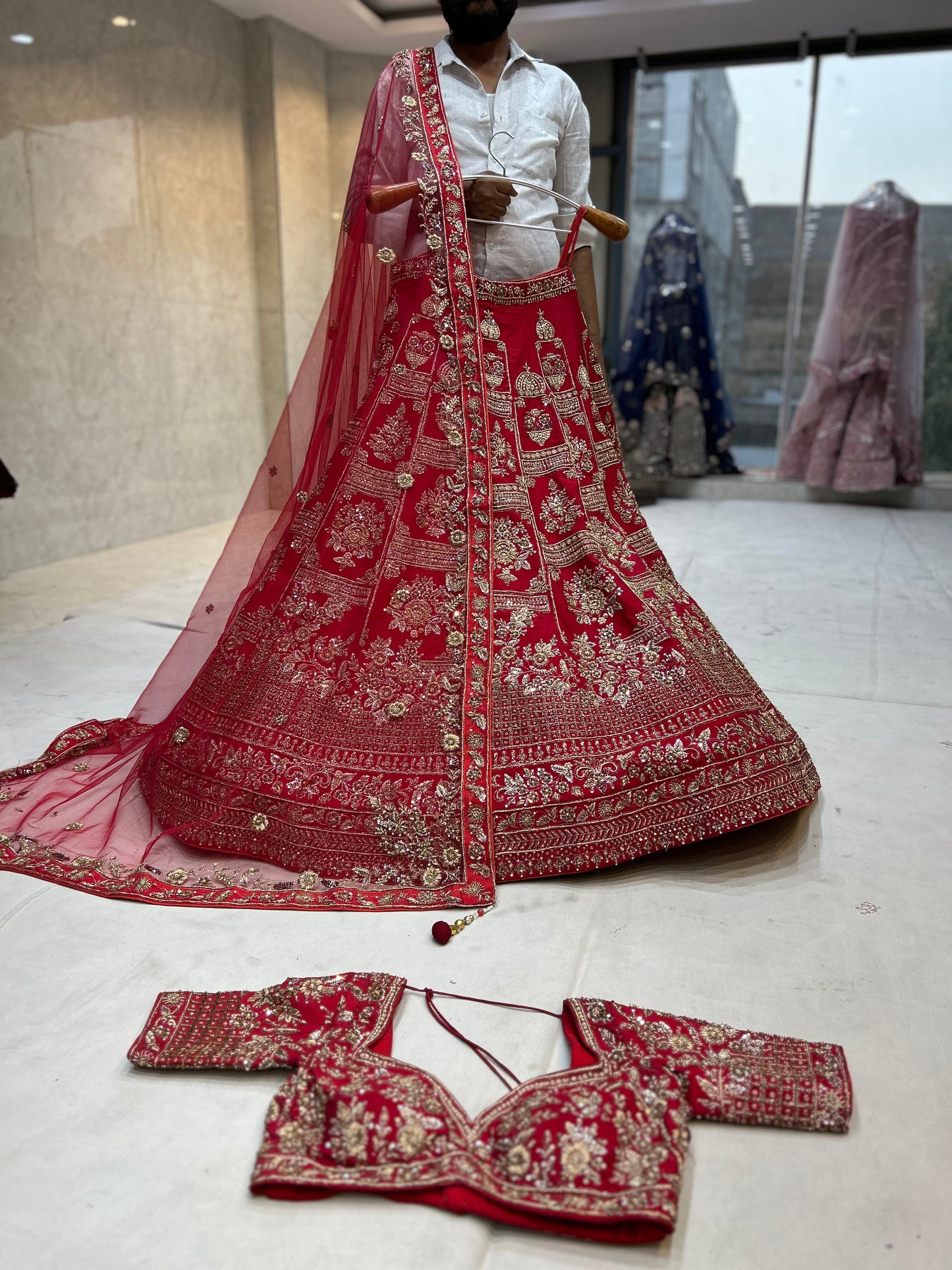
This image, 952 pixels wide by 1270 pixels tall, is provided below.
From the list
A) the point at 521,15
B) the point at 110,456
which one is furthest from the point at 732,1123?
the point at 521,15

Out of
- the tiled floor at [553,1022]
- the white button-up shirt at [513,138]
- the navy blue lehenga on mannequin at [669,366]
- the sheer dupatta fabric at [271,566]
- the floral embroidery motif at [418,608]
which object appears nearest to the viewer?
the tiled floor at [553,1022]

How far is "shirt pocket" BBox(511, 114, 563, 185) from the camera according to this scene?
6.08 ft

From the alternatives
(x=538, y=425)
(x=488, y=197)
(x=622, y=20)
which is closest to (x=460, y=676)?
(x=538, y=425)

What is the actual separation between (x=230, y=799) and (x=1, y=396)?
3.17m

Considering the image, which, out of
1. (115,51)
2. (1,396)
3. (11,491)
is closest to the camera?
(11,491)

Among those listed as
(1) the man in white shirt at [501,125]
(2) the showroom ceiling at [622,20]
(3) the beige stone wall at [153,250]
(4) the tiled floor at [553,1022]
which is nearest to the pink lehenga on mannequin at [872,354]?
(2) the showroom ceiling at [622,20]

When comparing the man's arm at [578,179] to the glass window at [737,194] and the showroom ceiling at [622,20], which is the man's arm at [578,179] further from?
the glass window at [737,194]

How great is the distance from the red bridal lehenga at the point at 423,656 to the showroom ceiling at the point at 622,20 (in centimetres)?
432

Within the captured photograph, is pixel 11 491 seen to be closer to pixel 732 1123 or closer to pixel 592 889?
pixel 592 889

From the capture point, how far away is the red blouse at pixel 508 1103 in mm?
1001

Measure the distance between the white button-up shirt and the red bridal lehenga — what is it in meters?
0.04

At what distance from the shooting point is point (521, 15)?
550 centimetres

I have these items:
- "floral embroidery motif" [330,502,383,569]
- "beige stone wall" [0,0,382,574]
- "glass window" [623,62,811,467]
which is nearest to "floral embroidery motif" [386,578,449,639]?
"floral embroidery motif" [330,502,383,569]

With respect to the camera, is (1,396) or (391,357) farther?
(1,396)
